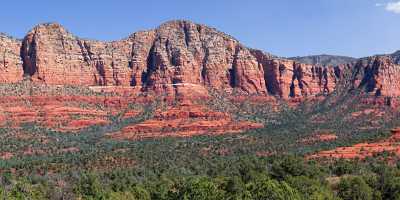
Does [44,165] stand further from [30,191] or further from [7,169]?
[30,191]

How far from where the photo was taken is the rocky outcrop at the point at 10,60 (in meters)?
170

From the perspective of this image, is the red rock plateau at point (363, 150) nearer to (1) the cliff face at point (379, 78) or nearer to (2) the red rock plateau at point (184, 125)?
(2) the red rock plateau at point (184, 125)

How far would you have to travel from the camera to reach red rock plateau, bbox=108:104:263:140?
152 metres

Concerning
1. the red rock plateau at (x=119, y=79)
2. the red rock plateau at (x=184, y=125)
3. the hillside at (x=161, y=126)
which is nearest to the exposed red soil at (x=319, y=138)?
the hillside at (x=161, y=126)

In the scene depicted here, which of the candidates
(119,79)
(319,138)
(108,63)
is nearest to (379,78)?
(319,138)

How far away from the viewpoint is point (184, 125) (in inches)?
6225

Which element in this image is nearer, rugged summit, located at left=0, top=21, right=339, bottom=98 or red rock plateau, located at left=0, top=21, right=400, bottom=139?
red rock plateau, located at left=0, top=21, right=400, bottom=139

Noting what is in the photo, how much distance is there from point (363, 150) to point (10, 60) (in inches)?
4012

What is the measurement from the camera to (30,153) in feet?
401

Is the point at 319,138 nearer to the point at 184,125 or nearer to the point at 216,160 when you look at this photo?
the point at 216,160

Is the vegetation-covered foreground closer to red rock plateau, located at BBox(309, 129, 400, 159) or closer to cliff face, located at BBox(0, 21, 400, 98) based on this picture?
red rock plateau, located at BBox(309, 129, 400, 159)

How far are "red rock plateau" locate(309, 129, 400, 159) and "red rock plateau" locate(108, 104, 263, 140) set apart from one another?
4481 centimetres

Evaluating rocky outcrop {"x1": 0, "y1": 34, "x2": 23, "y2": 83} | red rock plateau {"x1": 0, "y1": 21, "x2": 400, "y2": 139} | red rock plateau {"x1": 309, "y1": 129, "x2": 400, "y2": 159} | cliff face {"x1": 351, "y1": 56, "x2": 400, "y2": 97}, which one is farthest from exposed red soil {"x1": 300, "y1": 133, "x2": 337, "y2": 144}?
rocky outcrop {"x1": 0, "y1": 34, "x2": 23, "y2": 83}

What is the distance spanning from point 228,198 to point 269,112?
12931 centimetres
